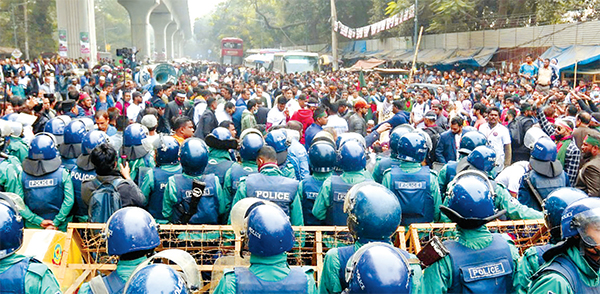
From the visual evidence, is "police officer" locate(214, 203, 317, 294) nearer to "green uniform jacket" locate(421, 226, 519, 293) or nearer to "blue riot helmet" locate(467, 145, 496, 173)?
"green uniform jacket" locate(421, 226, 519, 293)

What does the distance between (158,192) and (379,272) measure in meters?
3.65

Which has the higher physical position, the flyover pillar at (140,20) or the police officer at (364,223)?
the flyover pillar at (140,20)

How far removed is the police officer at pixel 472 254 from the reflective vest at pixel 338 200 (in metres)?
1.66

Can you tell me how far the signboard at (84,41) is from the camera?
35906 mm

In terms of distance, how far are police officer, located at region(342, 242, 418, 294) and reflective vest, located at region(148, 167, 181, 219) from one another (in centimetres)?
344

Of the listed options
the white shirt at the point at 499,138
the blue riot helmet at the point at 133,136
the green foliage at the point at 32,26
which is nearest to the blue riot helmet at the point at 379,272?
the blue riot helmet at the point at 133,136

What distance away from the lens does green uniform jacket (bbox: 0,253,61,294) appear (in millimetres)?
3100

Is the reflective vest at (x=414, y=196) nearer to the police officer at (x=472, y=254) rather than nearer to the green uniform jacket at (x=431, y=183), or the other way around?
the green uniform jacket at (x=431, y=183)

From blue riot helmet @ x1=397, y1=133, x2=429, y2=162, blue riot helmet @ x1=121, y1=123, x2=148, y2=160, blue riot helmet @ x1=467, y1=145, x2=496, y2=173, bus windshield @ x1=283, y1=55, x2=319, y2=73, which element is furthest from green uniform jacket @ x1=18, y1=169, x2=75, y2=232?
bus windshield @ x1=283, y1=55, x2=319, y2=73

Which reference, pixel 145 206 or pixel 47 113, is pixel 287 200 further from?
pixel 47 113

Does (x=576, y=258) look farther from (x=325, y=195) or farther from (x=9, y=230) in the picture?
(x=9, y=230)

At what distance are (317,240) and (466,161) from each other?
90.3 inches

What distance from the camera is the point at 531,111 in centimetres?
1037

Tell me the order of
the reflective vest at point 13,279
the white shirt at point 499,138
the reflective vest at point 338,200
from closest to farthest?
1. the reflective vest at point 13,279
2. the reflective vest at point 338,200
3. the white shirt at point 499,138
